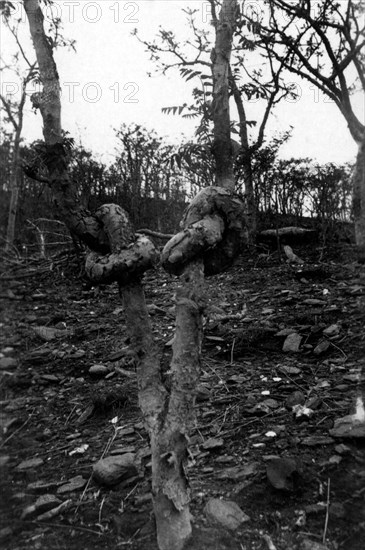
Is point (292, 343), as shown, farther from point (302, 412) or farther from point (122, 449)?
point (122, 449)

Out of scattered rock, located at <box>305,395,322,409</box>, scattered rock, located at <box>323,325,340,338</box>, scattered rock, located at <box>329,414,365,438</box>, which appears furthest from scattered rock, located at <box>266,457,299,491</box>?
scattered rock, located at <box>323,325,340,338</box>

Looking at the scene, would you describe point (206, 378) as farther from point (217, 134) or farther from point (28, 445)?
point (217, 134)

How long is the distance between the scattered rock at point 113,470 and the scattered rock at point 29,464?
19.8 inches

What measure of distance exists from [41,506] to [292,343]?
7.74 feet

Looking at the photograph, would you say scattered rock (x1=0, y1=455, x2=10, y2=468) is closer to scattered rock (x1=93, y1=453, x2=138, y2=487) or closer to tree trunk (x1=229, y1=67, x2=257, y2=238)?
scattered rock (x1=93, y1=453, x2=138, y2=487)

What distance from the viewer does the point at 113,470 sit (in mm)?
2145

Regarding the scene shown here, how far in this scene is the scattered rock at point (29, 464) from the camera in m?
2.43

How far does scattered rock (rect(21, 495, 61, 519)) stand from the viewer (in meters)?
1.92

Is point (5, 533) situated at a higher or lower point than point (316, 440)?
lower

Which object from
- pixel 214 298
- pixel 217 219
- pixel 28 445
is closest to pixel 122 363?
pixel 28 445

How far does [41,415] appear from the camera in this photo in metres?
3.09

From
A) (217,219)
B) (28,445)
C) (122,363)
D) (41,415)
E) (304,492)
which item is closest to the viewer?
(217,219)

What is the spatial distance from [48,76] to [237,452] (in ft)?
6.90

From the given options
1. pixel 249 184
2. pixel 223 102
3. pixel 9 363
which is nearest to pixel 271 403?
pixel 223 102
